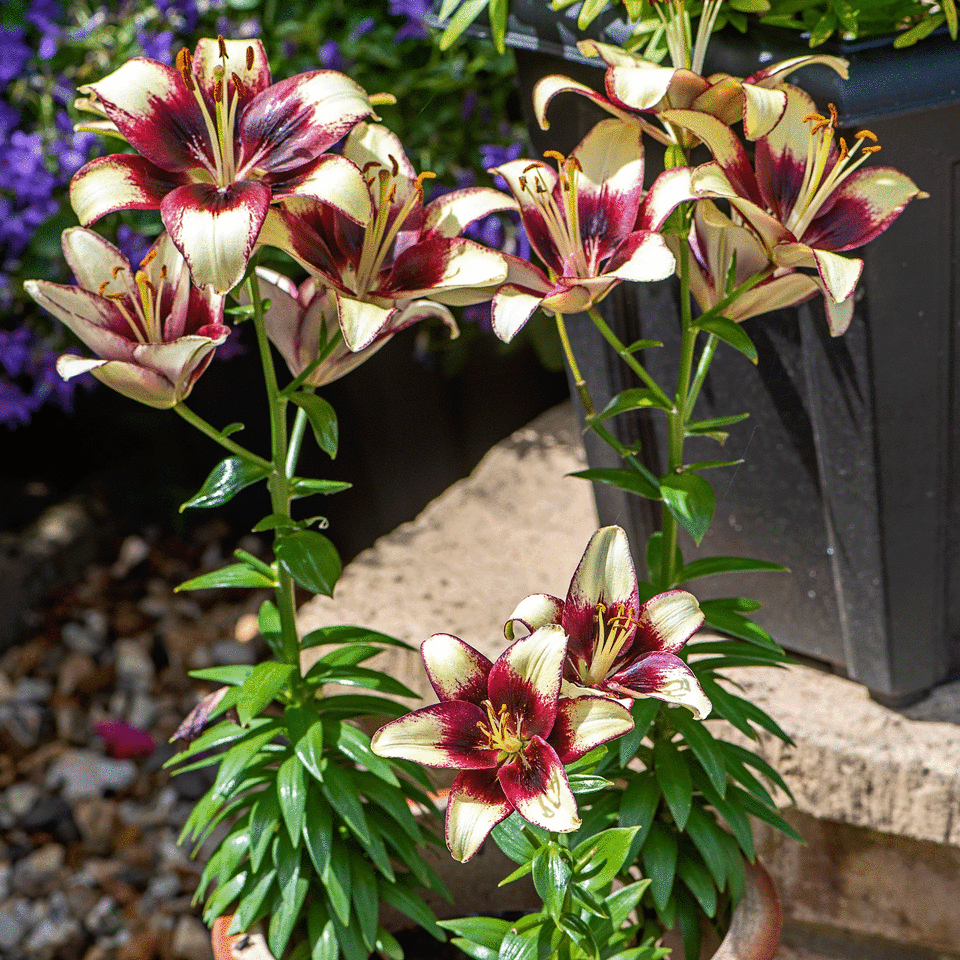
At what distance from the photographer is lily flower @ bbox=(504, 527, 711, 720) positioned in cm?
55

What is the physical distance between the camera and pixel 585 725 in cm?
52

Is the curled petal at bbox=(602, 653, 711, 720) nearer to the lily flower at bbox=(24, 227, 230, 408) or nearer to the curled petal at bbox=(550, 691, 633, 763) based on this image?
the curled petal at bbox=(550, 691, 633, 763)

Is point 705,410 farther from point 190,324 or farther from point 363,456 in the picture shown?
point 363,456

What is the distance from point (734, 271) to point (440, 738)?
0.95 feet

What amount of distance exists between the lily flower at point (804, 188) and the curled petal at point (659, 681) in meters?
0.18

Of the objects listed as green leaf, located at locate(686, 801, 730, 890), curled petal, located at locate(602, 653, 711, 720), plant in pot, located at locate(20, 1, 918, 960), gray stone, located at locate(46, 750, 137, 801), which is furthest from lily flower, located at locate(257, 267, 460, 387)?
gray stone, located at locate(46, 750, 137, 801)

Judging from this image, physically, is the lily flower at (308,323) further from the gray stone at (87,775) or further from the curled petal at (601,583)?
the gray stone at (87,775)

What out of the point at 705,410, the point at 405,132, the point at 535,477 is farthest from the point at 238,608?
the point at 705,410

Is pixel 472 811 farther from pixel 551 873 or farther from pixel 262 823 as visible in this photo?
pixel 262 823

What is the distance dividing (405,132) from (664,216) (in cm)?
72

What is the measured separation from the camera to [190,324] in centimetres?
62

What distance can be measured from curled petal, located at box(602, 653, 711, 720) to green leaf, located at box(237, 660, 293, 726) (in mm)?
207

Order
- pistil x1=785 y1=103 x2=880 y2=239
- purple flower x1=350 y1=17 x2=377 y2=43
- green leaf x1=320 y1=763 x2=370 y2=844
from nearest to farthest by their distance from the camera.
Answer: pistil x1=785 y1=103 x2=880 y2=239 < green leaf x1=320 y1=763 x2=370 y2=844 < purple flower x1=350 y1=17 x2=377 y2=43

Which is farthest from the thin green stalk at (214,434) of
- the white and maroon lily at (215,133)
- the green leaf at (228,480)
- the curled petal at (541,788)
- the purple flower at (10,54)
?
the purple flower at (10,54)
